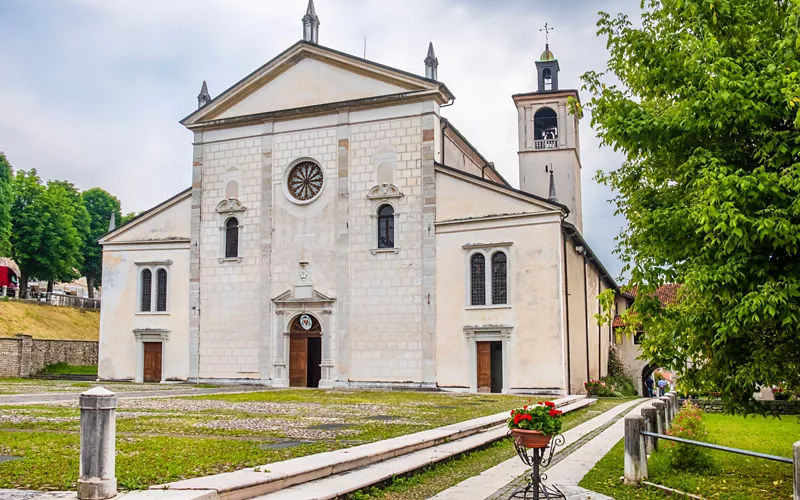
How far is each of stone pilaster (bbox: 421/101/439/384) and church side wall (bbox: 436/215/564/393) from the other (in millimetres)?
244

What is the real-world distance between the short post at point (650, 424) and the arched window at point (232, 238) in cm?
2403

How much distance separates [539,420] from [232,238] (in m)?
27.3

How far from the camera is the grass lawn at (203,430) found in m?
8.80

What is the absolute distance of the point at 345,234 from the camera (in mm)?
31047

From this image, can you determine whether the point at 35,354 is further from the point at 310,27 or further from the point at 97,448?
the point at 97,448

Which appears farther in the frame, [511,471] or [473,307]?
[473,307]

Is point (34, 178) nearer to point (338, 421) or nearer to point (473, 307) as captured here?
point (473, 307)

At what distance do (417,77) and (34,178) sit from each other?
41.6 m

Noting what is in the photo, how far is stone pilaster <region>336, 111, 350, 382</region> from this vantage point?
30.4 m

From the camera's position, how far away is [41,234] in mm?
54469

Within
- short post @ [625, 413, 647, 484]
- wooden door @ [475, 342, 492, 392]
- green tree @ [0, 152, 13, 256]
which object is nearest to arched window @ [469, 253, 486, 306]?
wooden door @ [475, 342, 492, 392]

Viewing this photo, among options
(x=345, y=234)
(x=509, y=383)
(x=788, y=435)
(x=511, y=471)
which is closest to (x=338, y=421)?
(x=511, y=471)

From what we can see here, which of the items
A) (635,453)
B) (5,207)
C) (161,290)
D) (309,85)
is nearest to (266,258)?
(161,290)

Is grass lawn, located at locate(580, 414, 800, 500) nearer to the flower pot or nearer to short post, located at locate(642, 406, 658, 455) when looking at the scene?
short post, located at locate(642, 406, 658, 455)
